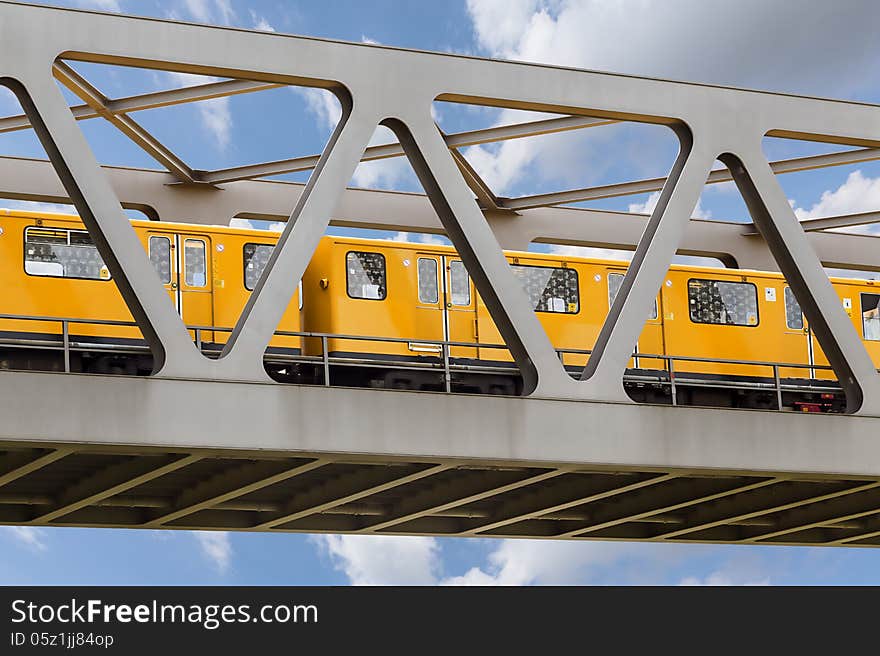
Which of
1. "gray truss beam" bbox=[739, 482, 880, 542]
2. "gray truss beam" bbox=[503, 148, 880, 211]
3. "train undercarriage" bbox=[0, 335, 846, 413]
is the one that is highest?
"gray truss beam" bbox=[503, 148, 880, 211]

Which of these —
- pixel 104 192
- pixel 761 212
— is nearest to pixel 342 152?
pixel 104 192

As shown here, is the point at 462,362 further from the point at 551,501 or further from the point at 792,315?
the point at 792,315

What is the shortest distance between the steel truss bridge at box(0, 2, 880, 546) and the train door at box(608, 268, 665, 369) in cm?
270

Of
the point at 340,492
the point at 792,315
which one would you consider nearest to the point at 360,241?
the point at 340,492

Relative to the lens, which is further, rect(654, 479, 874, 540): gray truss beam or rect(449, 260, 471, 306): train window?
rect(449, 260, 471, 306): train window

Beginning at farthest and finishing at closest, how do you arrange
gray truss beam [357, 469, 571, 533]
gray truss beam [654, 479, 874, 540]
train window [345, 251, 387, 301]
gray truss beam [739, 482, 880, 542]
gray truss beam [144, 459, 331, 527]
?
gray truss beam [739, 482, 880, 542]
train window [345, 251, 387, 301]
gray truss beam [654, 479, 874, 540]
gray truss beam [357, 469, 571, 533]
gray truss beam [144, 459, 331, 527]

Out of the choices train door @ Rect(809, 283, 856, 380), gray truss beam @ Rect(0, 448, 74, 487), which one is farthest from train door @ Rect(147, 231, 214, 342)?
train door @ Rect(809, 283, 856, 380)

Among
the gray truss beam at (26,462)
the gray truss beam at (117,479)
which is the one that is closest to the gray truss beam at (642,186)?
the gray truss beam at (117,479)

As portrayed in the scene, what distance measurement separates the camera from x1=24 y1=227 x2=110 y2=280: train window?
78.5ft

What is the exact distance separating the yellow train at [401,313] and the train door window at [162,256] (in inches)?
0.8

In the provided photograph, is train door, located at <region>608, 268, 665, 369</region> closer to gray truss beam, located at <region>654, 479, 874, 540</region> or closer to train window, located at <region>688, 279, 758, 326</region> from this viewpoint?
train window, located at <region>688, 279, 758, 326</region>

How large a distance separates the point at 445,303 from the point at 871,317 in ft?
30.2

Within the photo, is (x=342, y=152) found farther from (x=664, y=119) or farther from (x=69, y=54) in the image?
(x=664, y=119)
